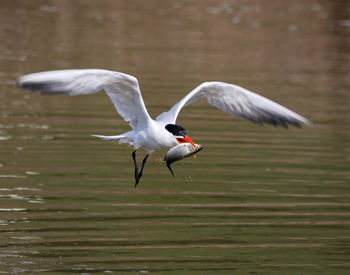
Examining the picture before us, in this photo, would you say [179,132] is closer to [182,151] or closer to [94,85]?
[182,151]

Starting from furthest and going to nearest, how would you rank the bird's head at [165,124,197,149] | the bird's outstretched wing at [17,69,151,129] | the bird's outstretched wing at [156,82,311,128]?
the bird's outstretched wing at [156,82,311,128] → the bird's head at [165,124,197,149] → the bird's outstretched wing at [17,69,151,129]

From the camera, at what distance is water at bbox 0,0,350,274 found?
32.2 ft

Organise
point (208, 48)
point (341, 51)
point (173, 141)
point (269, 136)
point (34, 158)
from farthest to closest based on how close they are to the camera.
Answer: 1. point (341, 51)
2. point (208, 48)
3. point (269, 136)
4. point (34, 158)
5. point (173, 141)

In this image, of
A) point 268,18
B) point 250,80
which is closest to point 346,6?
point 268,18

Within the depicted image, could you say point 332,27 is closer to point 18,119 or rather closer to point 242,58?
point 242,58

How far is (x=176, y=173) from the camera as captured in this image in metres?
13.4

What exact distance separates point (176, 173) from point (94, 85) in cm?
409

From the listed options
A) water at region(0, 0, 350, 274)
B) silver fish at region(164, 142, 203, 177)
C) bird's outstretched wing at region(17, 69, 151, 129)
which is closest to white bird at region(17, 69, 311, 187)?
bird's outstretched wing at region(17, 69, 151, 129)

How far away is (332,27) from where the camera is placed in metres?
32.9

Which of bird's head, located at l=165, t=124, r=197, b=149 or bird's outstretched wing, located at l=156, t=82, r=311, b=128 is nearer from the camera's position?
bird's head, located at l=165, t=124, r=197, b=149

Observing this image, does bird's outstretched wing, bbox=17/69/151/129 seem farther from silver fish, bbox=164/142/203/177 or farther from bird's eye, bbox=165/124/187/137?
silver fish, bbox=164/142/203/177

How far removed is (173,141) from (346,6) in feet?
96.9

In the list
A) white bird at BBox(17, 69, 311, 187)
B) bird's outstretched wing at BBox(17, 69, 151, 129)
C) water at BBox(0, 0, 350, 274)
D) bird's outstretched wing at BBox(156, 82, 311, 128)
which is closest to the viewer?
bird's outstretched wing at BBox(17, 69, 151, 129)

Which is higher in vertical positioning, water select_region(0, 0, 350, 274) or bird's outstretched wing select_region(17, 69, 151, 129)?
bird's outstretched wing select_region(17, 69, 151, 129)
